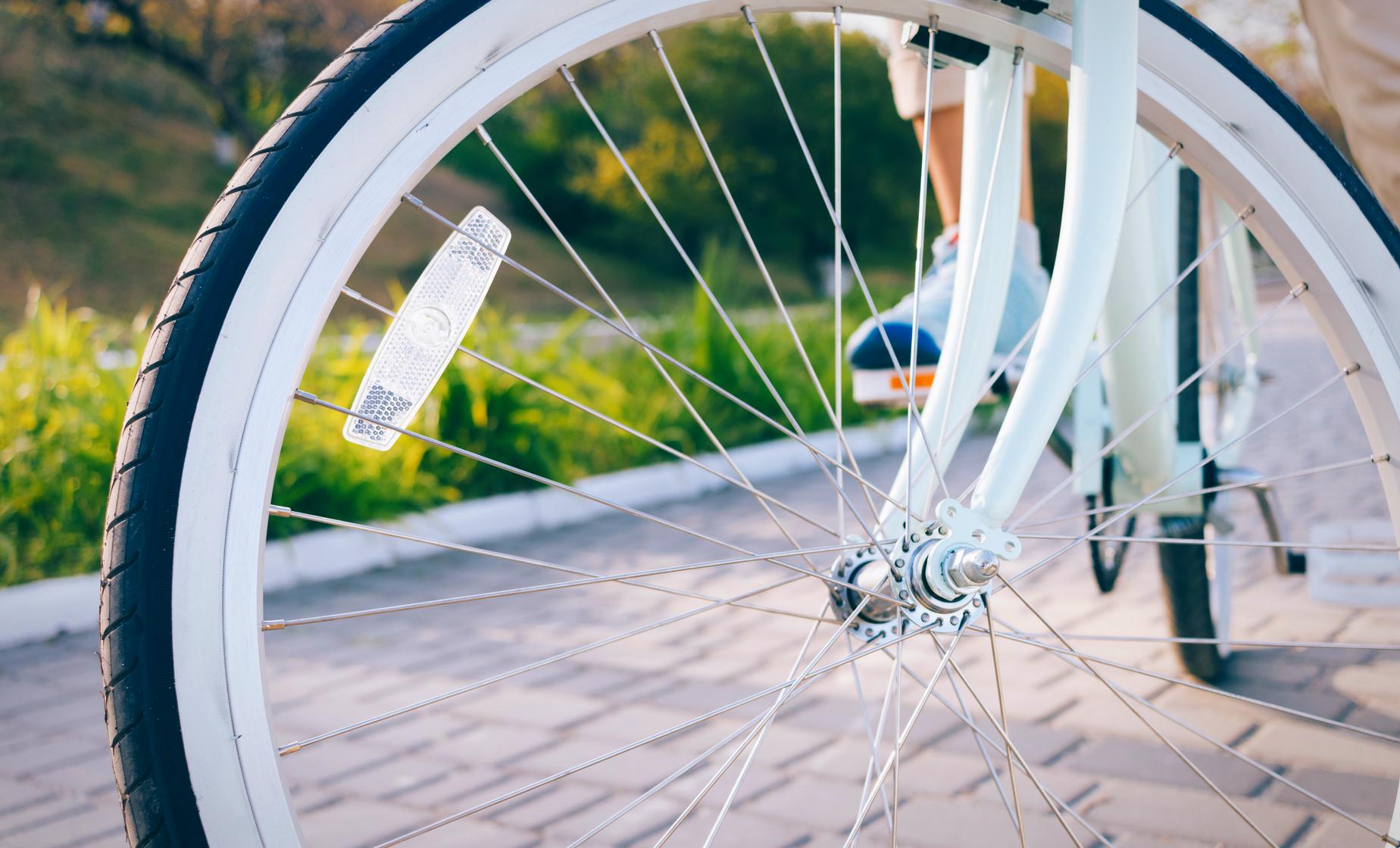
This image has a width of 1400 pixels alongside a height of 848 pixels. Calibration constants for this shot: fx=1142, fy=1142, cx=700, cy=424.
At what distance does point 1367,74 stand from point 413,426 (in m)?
3.59

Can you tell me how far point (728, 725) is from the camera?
2.25 metres

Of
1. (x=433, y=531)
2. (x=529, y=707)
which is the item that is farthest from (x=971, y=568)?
(x=433, y=531)

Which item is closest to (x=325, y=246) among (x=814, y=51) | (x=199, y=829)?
(x=199, y=829)

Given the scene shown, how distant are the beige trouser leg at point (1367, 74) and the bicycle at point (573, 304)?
182mm

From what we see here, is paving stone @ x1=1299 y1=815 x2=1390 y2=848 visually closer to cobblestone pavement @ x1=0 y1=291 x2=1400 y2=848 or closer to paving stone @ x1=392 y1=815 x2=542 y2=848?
cobblestone pavement @ x1=0 y1=291 x2=1400 y2=848

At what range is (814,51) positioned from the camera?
16531mm

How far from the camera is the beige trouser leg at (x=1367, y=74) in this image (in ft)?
4.52

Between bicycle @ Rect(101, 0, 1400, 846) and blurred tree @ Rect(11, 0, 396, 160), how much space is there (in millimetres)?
15739

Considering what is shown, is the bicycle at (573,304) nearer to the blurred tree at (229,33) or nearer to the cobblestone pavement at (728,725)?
the cobblestone pavement at (728,725)

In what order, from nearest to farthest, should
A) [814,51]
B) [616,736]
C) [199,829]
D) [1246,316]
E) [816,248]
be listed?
[199,829] < [616,736] < [1246,316] < [814,51] < [816,248]

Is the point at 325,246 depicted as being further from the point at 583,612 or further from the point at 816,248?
the point at 816,248

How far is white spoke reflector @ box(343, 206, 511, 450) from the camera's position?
1.07 metres

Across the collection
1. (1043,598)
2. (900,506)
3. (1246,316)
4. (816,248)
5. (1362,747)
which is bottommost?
(1362,747)

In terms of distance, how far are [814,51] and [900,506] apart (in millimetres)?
16397
